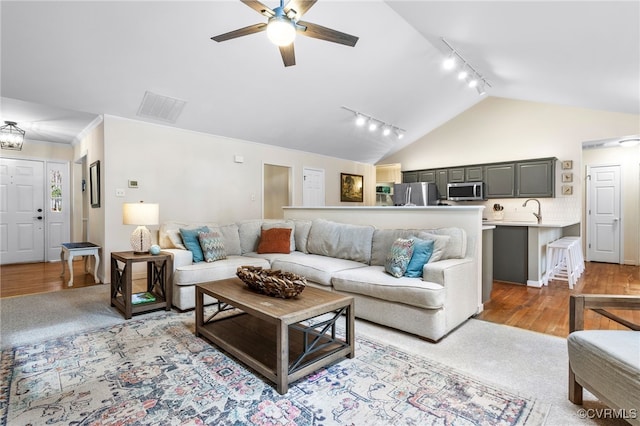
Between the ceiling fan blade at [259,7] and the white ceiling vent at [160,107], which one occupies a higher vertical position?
the white ceiling vent at [160,107]

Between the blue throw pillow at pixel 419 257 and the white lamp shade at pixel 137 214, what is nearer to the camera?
the blue throw pillow at pixel 419 257

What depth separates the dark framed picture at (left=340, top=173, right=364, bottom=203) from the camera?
758 centimetres

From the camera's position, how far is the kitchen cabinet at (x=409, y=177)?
7602mm

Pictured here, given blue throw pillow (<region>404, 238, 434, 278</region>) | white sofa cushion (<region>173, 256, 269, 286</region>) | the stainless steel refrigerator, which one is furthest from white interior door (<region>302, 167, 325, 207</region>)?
blue throw pillow (<region>404, 238, 434, 278</region>)

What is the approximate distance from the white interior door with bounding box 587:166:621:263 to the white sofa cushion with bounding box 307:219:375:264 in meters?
5.78

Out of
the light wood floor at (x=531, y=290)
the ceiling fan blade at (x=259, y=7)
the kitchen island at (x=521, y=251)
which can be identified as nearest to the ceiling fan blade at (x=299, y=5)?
the ceiling fan blade at (x=259, y=7)

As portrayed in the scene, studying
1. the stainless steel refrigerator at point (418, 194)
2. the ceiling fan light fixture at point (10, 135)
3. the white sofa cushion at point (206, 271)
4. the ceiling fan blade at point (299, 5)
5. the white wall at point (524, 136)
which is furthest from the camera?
the stainless steel refrigerator at point (418, 194)

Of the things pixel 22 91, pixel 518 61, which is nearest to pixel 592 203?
pixel 518 61

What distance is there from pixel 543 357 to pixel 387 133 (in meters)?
4.93

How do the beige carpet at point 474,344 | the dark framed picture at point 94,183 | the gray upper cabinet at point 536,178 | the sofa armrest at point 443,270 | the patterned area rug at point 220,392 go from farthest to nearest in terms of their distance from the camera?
the gray upper cabinet at point 536,178
the dark framed picture at point 94,183
the sofa armrest at point 443,270
the beige carpet at point 474,344
the patterned area rug at point 220,392

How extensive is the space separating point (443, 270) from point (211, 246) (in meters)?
2.44

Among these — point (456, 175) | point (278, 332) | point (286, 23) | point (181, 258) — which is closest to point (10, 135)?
point (181, 258)

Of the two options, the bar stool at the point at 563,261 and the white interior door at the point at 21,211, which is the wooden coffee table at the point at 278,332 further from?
the white interior door at the point at 21,211

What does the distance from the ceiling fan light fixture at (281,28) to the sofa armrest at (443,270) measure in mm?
2058
